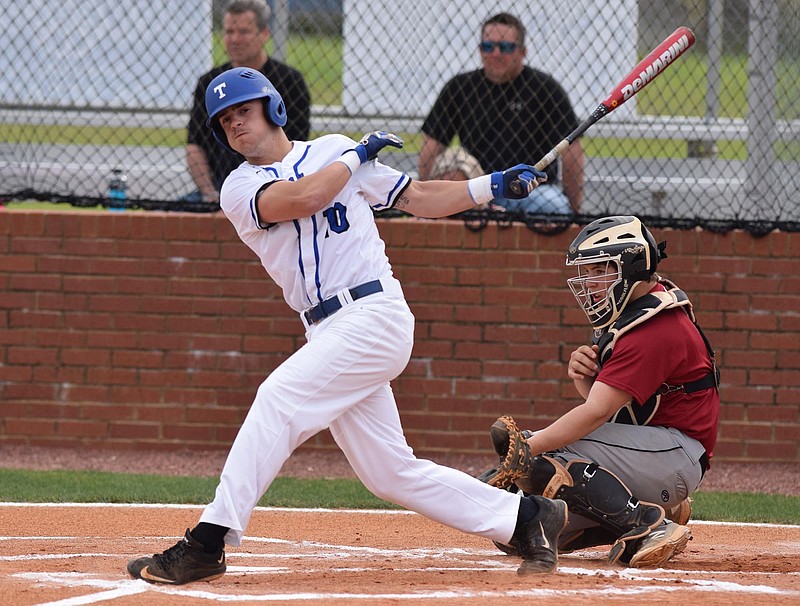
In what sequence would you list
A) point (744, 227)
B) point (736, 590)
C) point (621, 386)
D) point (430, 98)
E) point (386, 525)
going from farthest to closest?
point (430, 98), point (744, 227), point (386, 525), point (621, 386), point (736, 590)

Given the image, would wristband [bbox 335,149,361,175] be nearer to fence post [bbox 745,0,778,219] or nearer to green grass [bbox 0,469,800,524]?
green grass [bbox 0,469,800,524]

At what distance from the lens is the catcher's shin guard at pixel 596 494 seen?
4.49 metres

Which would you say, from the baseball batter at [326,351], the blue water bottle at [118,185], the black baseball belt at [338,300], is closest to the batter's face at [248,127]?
the baseball batter at [326,351]

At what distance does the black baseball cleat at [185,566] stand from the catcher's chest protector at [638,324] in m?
1.63

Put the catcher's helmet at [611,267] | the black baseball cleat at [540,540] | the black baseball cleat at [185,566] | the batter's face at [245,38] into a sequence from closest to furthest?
1. the black baseball cleat at [185,566]
2. the black baseball cleat at [540,540]
3. the catcher's helmet at [611,267]
4. the batter's face at [245,38]

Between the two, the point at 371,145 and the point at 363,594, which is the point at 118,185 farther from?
the point at 363,594

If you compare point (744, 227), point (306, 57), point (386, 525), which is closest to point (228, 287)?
point (306, 57)

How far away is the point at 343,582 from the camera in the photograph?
13.1 feet

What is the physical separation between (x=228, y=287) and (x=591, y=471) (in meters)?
3.70

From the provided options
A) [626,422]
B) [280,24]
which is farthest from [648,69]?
[280,24]

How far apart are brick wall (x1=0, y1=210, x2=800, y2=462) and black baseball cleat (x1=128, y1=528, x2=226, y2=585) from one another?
3.75 metres

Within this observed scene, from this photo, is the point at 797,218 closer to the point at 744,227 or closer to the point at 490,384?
the point at 744,227

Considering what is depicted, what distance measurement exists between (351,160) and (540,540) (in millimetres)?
1426

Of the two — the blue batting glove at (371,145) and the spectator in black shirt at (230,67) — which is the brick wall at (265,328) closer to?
the spectator in black shirt at (230,67)
